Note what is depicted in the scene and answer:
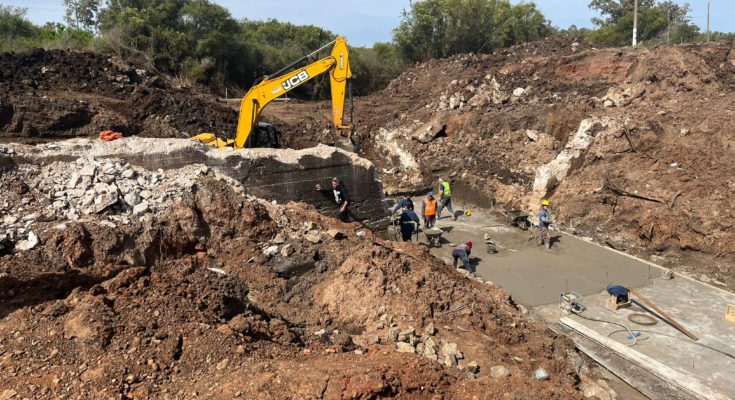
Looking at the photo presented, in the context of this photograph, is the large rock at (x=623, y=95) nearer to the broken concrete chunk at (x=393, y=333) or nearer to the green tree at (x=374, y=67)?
the broken concrete chunk at (x=393, y=333)

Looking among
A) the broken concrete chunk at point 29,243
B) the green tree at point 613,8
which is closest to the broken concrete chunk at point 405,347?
the broken concrete chunk at point 29,243

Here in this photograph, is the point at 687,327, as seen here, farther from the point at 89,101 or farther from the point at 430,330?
the point at 89,101

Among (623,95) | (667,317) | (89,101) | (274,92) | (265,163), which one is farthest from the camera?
(89,101)

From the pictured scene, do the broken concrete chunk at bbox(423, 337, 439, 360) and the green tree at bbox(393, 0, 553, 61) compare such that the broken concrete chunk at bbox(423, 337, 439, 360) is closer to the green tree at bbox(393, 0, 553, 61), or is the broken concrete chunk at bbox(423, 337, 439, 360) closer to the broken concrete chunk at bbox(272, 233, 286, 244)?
the broken concrete chunk at bbox(272, 233, 286, 244)

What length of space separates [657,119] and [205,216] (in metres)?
12.0

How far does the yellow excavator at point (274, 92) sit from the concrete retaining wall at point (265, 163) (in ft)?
7.86

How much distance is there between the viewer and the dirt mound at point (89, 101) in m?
14.9

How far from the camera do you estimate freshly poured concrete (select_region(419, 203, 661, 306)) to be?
8.35 metres

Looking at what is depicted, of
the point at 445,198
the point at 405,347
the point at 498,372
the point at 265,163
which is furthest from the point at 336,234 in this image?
the point at 445,198

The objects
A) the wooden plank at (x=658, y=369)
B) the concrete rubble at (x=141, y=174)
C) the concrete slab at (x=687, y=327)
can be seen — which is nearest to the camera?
the wooden plank at (x=658, y=369)

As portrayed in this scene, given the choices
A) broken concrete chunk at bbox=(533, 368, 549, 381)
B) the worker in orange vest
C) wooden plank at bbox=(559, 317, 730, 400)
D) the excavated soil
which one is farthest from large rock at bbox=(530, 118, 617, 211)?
broken concrete chunk at bbox=(533, 368, 549, 381)

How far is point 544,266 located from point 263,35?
29501mm

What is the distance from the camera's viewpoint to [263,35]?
33.8m

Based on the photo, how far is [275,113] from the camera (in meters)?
21.2
